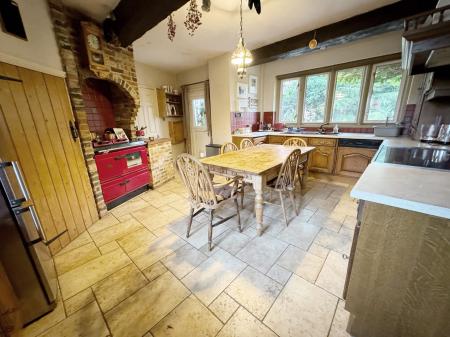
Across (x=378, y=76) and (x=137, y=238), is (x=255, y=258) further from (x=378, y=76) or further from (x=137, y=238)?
(x=378, y=76)

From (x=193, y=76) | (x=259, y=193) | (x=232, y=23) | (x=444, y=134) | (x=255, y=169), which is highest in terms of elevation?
(x=232, y=23)

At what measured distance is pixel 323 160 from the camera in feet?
11.5

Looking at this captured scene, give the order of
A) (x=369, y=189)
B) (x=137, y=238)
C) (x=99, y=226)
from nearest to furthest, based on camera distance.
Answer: (x=369, y=189), (x=137, y=238), (x=99, y=226)

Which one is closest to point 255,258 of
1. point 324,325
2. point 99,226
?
point 324,325

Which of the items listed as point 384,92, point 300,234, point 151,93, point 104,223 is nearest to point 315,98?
point 384,92

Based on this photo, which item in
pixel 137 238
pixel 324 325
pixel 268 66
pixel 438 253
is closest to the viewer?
pixel 438 253

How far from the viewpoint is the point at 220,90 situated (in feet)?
13.0

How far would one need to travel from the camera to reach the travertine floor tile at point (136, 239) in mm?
1812

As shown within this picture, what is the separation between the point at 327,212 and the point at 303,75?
320 cm

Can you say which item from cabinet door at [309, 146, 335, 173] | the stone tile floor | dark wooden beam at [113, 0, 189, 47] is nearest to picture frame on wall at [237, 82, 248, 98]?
cabinet door at [309, 146, 335, 173]

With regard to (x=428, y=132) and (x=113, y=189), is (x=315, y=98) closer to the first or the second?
(x=428, y=132)

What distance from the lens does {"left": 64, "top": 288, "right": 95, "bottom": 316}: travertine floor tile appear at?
1228 millimetres

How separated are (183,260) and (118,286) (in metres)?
0.51

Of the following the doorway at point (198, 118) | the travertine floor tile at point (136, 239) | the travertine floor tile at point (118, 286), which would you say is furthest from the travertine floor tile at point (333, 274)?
the doorway at point (198, 118)
